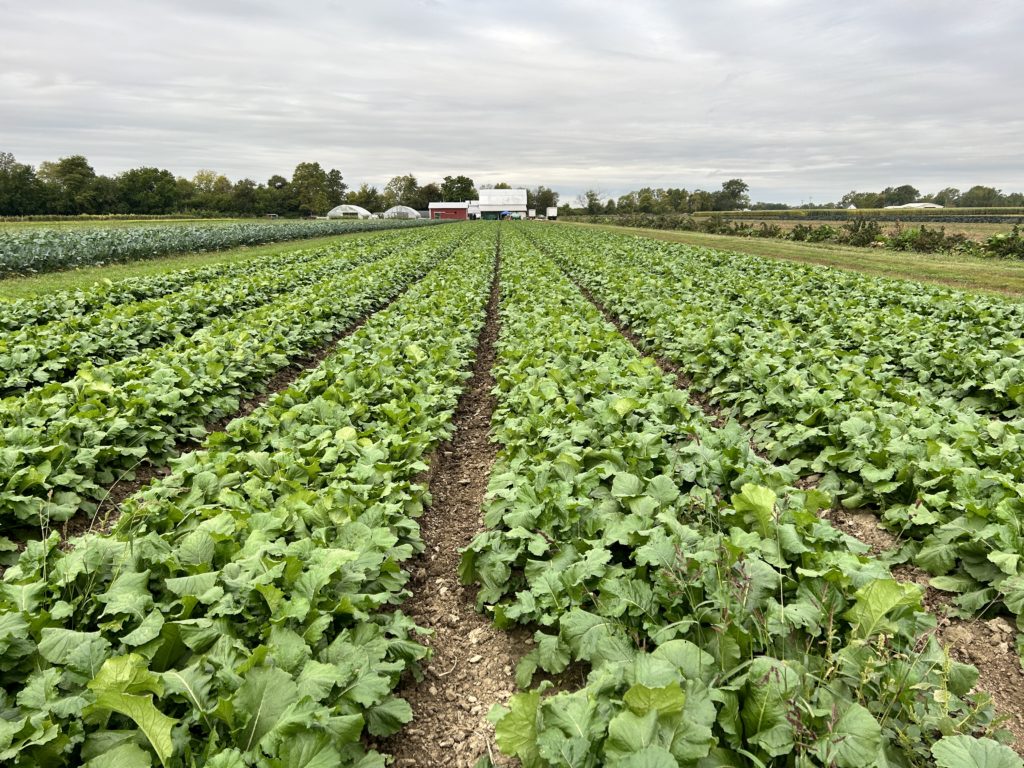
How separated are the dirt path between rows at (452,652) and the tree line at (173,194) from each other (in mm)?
96167

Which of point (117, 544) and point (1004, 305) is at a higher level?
point (1004, 305)

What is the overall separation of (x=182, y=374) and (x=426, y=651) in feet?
19.0

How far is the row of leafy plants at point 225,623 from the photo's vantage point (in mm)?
2510

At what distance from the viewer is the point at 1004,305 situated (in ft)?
40.3

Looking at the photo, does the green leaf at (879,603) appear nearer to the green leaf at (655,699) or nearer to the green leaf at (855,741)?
the green leaf at (855,741)

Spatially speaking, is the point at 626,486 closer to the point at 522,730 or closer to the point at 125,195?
the point at 522,730

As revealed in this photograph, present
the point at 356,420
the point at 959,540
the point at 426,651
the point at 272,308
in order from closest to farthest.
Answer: the point at 426,651 → the point at 959,540 → the point at 356,420 → the point at 272,308

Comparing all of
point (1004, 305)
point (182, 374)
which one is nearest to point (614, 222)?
point (1004, 305)

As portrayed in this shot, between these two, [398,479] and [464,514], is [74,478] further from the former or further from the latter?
[464,514]

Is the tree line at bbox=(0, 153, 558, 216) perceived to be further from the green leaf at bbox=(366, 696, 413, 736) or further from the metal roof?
the green leaf at bbox=(366, 696, 413, 736)

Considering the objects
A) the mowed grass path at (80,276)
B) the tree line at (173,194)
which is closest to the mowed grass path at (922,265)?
the mowed grass path at (80,276)

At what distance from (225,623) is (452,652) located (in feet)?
5.25

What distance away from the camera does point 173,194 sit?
91.4m

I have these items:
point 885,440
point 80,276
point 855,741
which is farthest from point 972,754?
point 80,276
